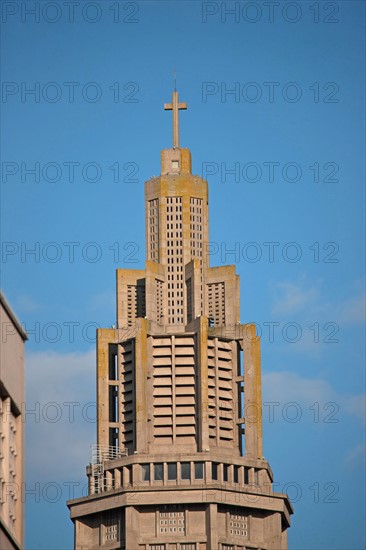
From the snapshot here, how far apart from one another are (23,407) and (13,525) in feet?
26.1

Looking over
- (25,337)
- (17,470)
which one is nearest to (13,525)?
(17,470)

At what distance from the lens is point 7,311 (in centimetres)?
12912

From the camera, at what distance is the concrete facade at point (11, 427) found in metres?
127

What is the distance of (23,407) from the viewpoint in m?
133

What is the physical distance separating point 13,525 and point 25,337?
39.5 feet

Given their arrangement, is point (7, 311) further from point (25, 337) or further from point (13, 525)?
point (13, 525)

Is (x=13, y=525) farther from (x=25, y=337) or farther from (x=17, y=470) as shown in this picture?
(x=25, y=337)

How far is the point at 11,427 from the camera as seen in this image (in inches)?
5133

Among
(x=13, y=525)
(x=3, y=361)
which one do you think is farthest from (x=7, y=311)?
(x=13, y=525)

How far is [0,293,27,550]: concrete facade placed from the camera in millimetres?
126812

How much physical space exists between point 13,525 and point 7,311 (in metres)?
12.9

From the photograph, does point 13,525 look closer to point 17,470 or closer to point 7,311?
point 17,470

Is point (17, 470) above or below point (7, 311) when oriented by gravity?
below

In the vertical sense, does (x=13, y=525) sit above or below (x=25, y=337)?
below
